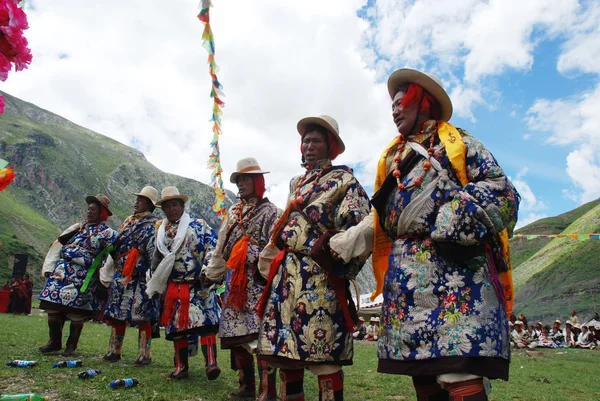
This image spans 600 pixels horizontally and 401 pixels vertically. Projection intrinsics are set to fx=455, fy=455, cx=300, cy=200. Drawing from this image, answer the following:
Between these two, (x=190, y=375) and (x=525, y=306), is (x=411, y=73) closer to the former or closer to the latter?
(x=190, y=375)

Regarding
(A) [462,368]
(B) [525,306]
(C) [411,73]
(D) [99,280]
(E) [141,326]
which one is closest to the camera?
(A) [462,368]

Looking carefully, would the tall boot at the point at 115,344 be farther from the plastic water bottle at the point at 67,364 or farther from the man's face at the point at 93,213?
the man's face at the point at 93,213

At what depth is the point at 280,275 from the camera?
11.7 feet

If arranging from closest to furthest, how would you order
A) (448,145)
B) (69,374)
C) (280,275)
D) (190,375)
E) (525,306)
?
(448,145)
(280,275)
(69,374)
(190,375)
(525,306)

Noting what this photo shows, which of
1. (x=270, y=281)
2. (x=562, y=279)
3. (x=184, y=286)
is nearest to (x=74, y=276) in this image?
(x=184, y=286)

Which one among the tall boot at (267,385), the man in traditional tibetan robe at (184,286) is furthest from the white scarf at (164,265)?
the tall boot at (267,385)

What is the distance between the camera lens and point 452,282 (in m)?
2.37

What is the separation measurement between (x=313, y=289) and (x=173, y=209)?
3.68m

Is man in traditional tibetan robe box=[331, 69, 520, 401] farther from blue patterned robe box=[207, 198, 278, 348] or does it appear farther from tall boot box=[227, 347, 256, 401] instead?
tall boot box=[227, 347, 256, 401]

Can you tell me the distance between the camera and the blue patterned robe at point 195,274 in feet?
18.8

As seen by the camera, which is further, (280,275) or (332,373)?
(280,275)

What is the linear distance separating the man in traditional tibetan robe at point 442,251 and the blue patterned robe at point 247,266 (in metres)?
2.21

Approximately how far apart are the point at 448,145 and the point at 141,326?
5.73 m

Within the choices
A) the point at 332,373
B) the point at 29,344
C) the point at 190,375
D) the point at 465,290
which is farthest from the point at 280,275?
the point at 29,344
